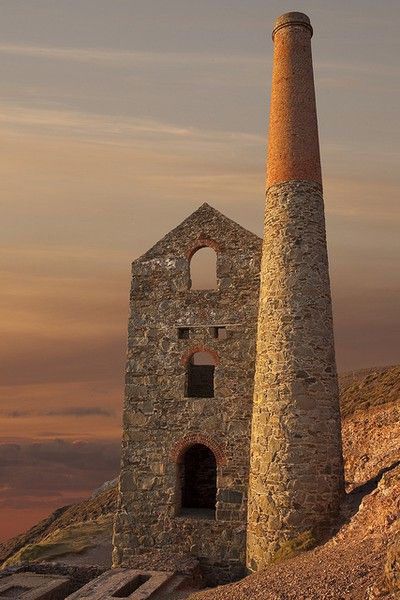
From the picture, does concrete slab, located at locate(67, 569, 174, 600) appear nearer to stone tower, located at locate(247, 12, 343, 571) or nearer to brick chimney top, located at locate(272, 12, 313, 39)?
stone tower, located at locate(247, 12, 343, 571)

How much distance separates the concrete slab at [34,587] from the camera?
1354 centimetres

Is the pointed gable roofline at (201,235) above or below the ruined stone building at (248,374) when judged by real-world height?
above

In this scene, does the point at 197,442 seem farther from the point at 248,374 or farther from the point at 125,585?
the point at 125,585

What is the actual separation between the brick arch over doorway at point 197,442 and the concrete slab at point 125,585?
294 centimetres

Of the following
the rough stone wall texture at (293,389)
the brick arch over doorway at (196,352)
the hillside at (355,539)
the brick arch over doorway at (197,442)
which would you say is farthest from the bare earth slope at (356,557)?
the brick arch over doorway at (196,352)

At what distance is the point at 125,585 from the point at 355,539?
5.11 m

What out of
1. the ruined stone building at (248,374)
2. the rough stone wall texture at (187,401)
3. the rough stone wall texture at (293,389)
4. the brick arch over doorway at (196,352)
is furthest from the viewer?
the brick arch over doorway at (196,352)

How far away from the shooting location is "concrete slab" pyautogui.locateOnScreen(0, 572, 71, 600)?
1354cm

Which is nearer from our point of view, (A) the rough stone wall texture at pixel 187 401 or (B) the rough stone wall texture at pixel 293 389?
(B) the rough stone wall texture at pixel 293 389

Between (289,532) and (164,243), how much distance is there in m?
8.48

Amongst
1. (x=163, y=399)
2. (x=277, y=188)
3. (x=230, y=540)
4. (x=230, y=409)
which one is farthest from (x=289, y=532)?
(x=277, y=188)

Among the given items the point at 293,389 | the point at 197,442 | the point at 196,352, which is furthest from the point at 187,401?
the point at 293,389

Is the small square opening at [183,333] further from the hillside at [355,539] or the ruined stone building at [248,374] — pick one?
the hillside at [355,539]

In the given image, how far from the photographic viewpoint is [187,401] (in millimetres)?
16641
